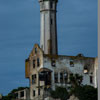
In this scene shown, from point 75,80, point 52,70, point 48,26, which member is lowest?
point 75,80

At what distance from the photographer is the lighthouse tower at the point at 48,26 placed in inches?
3219

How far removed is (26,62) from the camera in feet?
239

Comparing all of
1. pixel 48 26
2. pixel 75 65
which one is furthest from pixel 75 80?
pixel 48 26

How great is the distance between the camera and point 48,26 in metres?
83.1

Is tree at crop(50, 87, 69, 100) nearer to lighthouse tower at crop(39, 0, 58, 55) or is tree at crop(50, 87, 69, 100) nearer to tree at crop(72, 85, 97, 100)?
tree at crop(72, 85, 97, 100)

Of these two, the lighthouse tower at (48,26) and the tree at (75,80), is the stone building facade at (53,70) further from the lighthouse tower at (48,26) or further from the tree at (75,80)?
the lighthouse tower at (48,26)

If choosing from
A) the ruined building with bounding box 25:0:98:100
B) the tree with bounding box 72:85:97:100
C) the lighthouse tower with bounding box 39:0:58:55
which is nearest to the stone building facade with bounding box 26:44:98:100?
the ruined building with bounding box 25:0:98:100

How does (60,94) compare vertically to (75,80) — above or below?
below

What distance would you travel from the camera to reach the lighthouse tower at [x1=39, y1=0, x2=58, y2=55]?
3219 inches

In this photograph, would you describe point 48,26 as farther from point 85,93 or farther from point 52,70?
point 85,93

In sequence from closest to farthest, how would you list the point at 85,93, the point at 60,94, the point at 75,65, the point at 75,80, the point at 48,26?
1. the point at 85,93
2. the point at 60,94
3. the point at 75,80
4. the point at 75,65
5. the point at 48,26

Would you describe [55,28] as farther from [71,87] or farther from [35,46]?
[71,87]

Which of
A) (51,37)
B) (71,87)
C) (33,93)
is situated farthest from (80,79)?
(51,37)

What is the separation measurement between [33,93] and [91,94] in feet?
41.6
